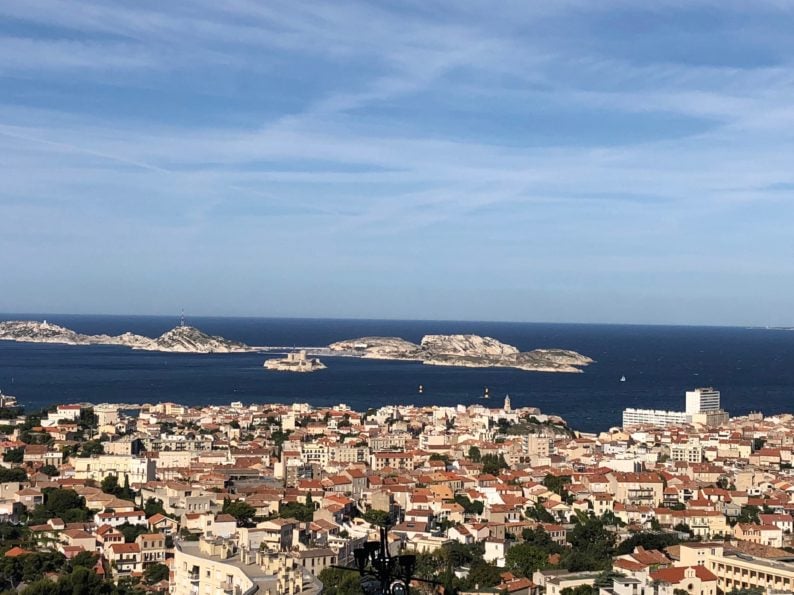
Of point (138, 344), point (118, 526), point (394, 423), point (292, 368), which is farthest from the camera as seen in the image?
point (138, 344)

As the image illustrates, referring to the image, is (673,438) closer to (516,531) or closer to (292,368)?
(516,531)

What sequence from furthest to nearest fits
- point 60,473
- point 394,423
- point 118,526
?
1. point 394,423
2. point 60,473
3. point 118,526

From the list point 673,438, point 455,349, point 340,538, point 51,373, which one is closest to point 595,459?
point 673,438

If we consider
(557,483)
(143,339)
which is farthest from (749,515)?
(143,339)

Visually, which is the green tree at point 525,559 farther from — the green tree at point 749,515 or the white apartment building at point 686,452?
the white apartment building at point 686,452

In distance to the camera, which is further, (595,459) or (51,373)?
(51,373)

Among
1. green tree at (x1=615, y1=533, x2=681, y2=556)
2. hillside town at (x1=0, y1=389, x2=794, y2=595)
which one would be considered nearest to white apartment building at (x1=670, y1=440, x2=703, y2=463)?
hillside town at (x1=0, y1=389, x2=794, y2=595)
